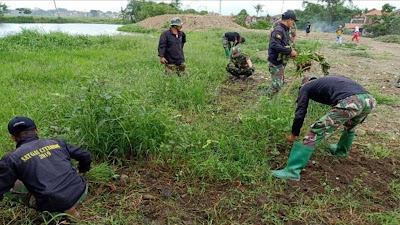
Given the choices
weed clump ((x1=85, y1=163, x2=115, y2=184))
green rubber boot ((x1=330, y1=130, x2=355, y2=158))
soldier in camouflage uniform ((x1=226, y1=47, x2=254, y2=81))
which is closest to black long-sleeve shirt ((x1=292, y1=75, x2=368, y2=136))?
green rubber boot ((x1=330, y1=130, x2=355, y2=158))

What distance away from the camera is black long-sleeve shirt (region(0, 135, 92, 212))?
2.15 meters

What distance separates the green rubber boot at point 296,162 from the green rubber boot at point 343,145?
2.34 ft

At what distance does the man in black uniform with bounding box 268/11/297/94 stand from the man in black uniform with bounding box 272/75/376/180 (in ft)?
6.94

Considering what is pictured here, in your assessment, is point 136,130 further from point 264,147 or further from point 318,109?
point 318,109

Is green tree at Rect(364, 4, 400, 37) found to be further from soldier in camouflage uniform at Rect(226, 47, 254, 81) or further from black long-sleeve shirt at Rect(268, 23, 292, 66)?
black long-sleeve shirt at Rect(268, 23, 292, 66)

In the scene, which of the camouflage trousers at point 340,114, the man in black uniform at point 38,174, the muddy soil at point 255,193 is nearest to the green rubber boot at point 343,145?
the muddy soil at point 255,193

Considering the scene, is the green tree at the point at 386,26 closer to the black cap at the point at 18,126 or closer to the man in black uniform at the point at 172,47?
the man in black uniform at the point at 172,47

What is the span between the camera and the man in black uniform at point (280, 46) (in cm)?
525

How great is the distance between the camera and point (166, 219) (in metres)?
2.55

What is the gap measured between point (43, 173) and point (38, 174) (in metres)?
0.03

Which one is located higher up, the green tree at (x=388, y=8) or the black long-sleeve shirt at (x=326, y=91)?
the green tree at (x=388, y=8)

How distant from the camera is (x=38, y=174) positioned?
2.16 m

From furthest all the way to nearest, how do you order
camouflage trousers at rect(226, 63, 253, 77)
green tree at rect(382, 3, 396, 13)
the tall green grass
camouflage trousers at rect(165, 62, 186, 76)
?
1. green tree at rect(382, 3, 396, 13)
2. camouflage trousers at rect(226, 63, 253, 77)
3. camouflage trousers at rect(165, 62, 186, 76)
4. the tall green grass

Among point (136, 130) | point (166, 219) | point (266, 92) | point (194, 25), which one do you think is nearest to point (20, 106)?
point (136, 130)
